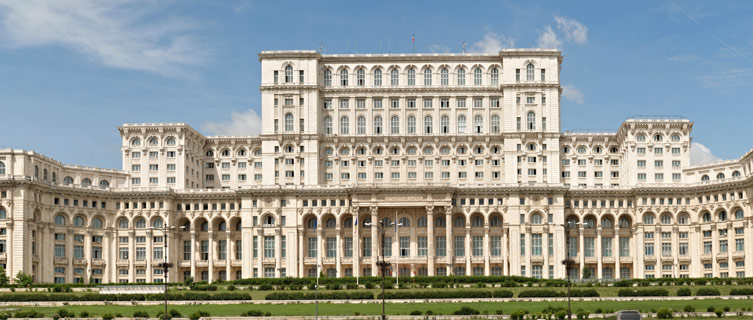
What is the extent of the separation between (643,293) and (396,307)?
1216 inches

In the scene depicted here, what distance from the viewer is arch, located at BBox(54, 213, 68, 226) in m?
176

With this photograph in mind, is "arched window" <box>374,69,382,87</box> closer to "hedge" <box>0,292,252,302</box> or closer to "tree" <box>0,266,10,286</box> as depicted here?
"hedge" <box>0,292,252,302</box>

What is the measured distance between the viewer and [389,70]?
193625 millimetres

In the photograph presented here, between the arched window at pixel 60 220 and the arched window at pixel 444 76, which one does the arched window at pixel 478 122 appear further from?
A: the arched window at pixel 60 220

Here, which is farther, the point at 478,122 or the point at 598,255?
the point at 478,122

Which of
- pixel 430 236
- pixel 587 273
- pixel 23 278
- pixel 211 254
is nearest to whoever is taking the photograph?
pixel 23 278

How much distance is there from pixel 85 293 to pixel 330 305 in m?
35.5

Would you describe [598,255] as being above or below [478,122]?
below

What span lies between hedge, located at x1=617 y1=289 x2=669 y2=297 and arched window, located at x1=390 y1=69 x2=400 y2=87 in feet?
266

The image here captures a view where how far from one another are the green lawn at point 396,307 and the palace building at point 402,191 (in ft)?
177

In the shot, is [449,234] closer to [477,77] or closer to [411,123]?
[411,123]

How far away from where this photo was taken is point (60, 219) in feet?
580

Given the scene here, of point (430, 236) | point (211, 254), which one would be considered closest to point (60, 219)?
point (211, 254)

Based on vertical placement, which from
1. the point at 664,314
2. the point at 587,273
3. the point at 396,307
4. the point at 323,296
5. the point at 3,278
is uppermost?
the point at 3,278
